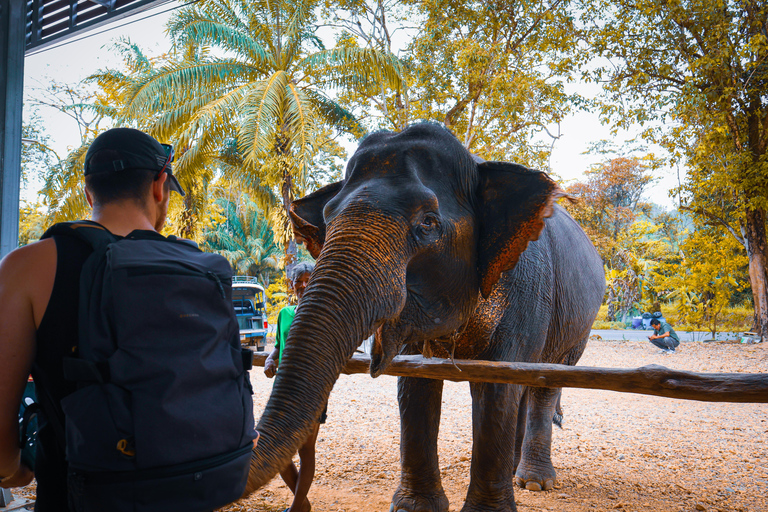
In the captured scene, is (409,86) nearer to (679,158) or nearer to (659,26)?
(659,26)

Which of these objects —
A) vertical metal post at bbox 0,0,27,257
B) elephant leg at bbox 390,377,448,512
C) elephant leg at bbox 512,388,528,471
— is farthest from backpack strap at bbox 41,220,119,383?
elephant leg at bbox 512,388,528,471

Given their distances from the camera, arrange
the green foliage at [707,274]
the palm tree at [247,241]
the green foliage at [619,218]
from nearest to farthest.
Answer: the green foliage at [707,274] → the green foliage at [619,218] → the palm tree at [247,241]

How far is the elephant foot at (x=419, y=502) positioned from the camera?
3.72 m

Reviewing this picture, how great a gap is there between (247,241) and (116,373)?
40.6m

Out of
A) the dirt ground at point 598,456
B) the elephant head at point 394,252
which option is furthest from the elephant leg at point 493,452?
the dirt ground at point 598,456

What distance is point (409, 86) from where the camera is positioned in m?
16.1

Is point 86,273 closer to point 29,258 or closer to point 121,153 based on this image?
point 29,258

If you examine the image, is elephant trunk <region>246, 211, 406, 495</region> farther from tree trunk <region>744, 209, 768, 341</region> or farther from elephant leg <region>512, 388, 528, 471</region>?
tree trunk <region>744, 209, 768, 341</region>

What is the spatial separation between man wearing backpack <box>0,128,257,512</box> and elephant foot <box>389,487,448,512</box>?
2604mm

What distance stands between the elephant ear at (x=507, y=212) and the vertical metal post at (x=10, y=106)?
12.3 ft

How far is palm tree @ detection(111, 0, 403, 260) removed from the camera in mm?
13180

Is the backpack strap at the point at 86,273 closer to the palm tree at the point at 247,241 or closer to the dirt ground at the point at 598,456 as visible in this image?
the dirt ground at the point at 598,456

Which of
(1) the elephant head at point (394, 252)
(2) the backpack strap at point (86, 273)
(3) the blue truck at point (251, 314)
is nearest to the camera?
(2) the backpack strap at point (86, 273)

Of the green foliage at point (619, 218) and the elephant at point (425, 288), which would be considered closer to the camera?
the elephant at point (425, 288)
